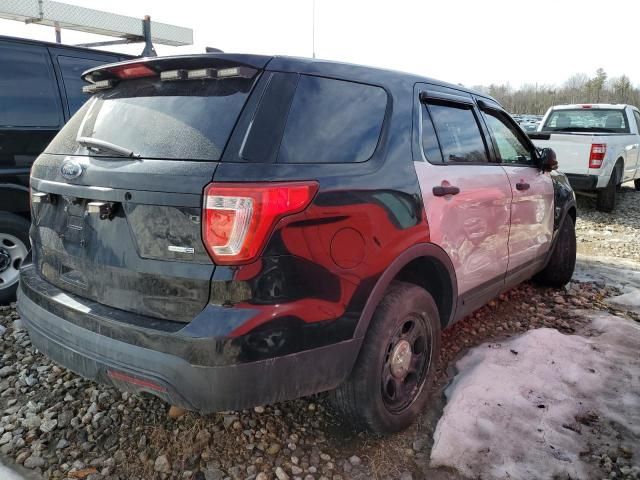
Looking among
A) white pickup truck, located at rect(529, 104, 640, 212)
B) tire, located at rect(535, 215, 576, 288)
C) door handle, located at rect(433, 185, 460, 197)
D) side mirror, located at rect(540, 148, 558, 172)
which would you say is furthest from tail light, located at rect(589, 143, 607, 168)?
door handle, located at rect(433, 185, 460, 197)

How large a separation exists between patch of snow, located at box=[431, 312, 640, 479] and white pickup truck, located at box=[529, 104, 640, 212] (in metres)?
4.63

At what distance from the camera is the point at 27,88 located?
3.92m

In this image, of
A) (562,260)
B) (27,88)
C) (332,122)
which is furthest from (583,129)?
(27,88)

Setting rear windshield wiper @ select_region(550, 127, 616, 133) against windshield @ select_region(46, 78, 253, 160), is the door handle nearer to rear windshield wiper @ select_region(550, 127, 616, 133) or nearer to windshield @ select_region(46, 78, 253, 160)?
windshield @ select_region(46, 78, 253, 160)

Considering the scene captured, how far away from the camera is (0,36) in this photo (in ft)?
12.4

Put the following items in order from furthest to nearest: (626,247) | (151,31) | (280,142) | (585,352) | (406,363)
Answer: (151,31), (626,247), (585,352), (406,363), (280,142)

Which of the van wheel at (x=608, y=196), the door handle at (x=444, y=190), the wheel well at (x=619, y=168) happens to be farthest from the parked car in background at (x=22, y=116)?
the wheel well at (x=619, y=168)

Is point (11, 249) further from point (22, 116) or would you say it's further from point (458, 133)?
point (458, 133)

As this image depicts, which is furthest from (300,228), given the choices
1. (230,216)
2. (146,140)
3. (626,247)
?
(626,247)

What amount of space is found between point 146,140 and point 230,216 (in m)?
0.58

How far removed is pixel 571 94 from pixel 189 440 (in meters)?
60.1

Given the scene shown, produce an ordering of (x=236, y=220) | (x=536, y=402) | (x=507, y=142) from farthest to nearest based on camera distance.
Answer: (x=507, y=142)
(x=536, y=402)
(x=236, y=220)

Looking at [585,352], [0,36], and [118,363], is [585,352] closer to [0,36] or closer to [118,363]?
[118,363]

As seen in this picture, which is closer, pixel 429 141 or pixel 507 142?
pixel 429 141
